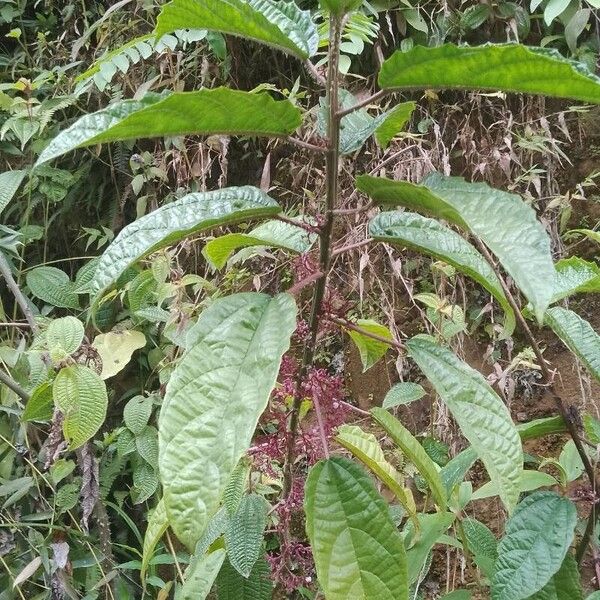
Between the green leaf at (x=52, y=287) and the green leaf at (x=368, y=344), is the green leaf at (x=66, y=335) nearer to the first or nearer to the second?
the green leaf at (x=368, y=344)

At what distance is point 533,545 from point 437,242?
37 centimetres

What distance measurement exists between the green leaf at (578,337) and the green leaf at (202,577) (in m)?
0.47

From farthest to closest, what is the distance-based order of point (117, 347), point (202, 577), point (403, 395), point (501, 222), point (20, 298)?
point (117, 347)
point (20, 298)
point (403, 395)
point (202, 577)
point (501, 222)

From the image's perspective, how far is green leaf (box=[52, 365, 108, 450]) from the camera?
39.2 inches

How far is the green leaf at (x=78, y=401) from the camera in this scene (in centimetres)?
100

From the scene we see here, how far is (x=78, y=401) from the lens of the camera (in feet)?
3.29

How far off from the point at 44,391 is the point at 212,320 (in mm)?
640

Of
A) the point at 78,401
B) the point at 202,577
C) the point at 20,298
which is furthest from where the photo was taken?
the point at 20,298

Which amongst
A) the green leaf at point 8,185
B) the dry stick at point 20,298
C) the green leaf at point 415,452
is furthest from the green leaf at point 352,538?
the green leaf at point 8,185

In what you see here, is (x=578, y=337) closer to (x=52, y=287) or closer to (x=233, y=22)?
(x=233, y=22)

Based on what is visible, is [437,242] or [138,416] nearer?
[437,242]

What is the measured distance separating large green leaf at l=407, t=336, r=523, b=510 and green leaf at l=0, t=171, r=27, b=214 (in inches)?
43.5

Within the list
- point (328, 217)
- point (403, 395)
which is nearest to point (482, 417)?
point (328, 217)

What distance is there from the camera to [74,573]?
1601 millimetres
